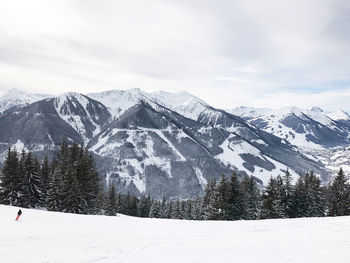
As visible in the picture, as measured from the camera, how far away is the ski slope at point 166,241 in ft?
49.9

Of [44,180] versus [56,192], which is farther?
[44,180]

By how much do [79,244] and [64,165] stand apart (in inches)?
1435

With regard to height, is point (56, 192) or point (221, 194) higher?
point (221, 194)

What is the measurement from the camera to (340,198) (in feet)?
147

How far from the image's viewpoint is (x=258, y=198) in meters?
47.7

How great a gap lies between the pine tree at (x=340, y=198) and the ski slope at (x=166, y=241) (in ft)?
71.5

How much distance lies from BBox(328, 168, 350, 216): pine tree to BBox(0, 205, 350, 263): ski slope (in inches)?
858

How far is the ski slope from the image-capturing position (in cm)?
1520

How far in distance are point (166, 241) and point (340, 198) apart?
1511 inches

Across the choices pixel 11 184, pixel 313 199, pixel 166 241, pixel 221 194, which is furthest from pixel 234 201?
pixel 11 184

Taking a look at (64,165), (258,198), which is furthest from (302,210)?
(64,165)

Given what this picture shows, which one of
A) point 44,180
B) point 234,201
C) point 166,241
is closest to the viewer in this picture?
point 166,241

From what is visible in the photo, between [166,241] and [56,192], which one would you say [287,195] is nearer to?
[166,241]

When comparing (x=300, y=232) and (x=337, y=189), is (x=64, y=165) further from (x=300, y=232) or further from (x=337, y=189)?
(x=337, y=189)
